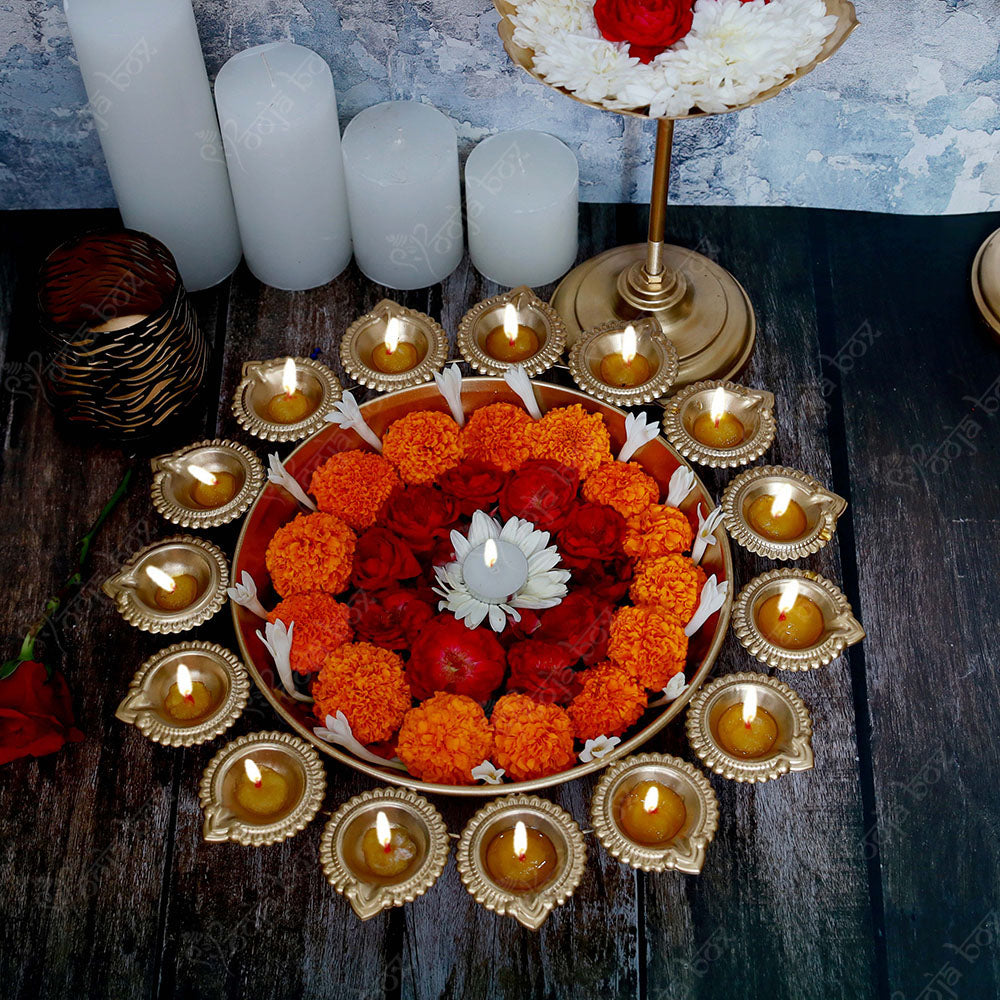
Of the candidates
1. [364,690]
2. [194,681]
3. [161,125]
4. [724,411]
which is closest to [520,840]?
[364,690]

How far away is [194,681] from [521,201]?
434mm

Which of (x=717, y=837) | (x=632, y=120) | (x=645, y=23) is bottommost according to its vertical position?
(x=717, y=837)

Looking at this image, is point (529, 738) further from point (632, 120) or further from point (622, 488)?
point (632, 120)

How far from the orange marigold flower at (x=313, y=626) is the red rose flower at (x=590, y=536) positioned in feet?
0.49

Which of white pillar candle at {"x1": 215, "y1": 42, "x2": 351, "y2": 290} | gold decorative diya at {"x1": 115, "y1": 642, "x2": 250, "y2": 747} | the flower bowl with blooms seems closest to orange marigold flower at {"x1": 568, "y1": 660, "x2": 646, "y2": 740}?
the flower bowl with blooms

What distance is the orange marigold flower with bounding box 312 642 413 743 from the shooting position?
657 millimetres

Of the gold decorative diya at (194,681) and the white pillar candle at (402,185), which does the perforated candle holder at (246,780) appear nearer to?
the gold decorative diya at (194,681)

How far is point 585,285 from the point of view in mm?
893

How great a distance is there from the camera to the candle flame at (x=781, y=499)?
0.74 meters

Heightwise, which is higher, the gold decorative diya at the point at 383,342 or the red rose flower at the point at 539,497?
the gold decorative diya at the point at 383,342

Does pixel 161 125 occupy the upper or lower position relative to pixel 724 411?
upper

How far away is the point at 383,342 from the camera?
2.71 ft

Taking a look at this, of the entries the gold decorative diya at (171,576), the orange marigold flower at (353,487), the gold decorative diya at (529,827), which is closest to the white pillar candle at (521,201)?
the orange marigold flower at (353,487)

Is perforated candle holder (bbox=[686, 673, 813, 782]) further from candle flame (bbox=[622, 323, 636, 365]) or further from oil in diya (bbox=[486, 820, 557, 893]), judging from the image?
candle flame (bbox=[622, 323, 636, 365])
